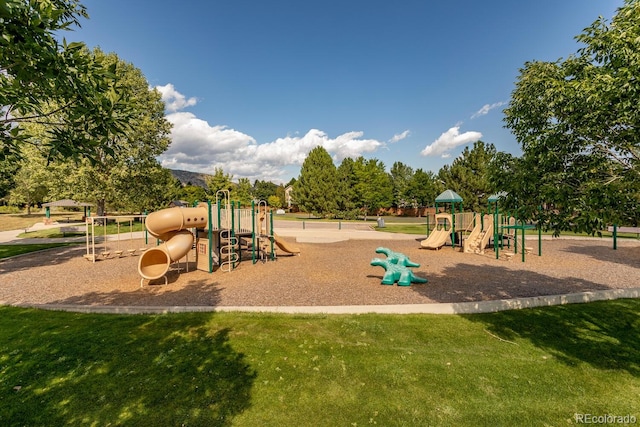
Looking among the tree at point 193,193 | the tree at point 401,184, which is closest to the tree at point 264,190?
the tree at point 193,193

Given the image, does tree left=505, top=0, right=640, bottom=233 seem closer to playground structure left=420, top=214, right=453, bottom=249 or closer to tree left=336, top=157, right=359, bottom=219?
playground structure left=420, top=214, right=453, bottom=249

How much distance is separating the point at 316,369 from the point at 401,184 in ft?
255

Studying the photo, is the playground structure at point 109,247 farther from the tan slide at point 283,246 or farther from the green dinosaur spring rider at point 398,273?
the green dinosaur spring rider at point 398,273

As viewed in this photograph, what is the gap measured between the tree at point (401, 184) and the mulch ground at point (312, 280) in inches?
2196

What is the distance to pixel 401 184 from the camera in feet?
259

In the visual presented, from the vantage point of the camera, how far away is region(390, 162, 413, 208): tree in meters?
71.6

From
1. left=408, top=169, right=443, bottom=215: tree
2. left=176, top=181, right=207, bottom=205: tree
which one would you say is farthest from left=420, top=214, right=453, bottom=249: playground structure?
left=176, top=181, right=207, bottom=205: tree

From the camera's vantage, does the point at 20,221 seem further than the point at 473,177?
Yes

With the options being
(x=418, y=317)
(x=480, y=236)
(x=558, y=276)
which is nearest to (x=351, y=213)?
(x=480, y=236)

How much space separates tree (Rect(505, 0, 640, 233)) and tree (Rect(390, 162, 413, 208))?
220ft

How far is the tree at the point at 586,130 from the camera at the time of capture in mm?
4098

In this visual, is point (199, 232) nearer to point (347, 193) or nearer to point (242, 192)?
point (347, 193)

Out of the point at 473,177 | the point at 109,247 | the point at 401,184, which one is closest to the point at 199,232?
the point at 109,247

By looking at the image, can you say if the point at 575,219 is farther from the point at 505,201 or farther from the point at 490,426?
the point at 490,426
